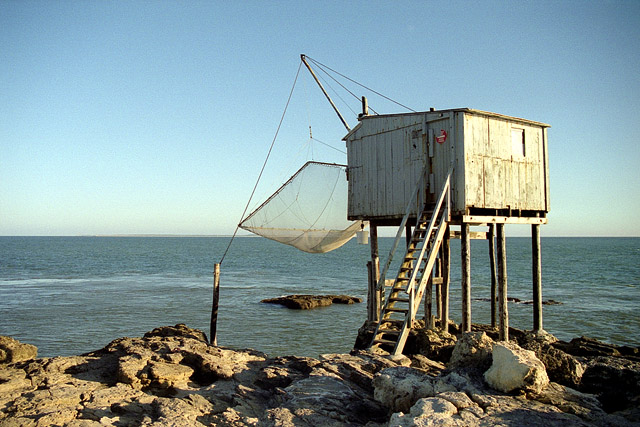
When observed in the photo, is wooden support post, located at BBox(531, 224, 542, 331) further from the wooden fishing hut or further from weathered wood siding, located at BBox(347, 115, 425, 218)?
weathered wood siding, located at BBox(347, 115, 425, 218)

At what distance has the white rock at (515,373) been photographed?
7.14 meters

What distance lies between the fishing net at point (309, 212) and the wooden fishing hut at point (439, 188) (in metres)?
2.52

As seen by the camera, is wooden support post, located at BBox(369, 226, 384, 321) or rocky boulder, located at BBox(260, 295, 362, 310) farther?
rocky boulder, located at BBox(260, 295, 362, 310)

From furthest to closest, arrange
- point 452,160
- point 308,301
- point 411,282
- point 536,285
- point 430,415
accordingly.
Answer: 1. point 308,301
2. point 536,285
3. point 452,160
4. point 411,282
5. point 430,415

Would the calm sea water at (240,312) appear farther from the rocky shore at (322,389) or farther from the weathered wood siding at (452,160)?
the rocky shore at (322,389)

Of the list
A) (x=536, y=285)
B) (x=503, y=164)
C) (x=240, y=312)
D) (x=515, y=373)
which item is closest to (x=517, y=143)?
(x=503, y=164)

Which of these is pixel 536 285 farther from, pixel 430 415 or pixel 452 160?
pixel 430 415

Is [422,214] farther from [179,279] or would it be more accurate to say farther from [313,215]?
[179,279]

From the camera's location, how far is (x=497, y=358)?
296 inches

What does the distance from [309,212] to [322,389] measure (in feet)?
35.2

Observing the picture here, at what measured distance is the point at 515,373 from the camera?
7.16m

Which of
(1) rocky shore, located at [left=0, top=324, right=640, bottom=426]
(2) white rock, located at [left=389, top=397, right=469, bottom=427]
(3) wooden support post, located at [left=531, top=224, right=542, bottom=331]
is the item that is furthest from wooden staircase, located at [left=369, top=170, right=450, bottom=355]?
(2) white rock, located at [left=389, top=397, right=469, bottom=427]

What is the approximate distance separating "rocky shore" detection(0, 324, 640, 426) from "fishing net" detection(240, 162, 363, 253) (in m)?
7.66

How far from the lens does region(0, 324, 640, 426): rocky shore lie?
684cm
